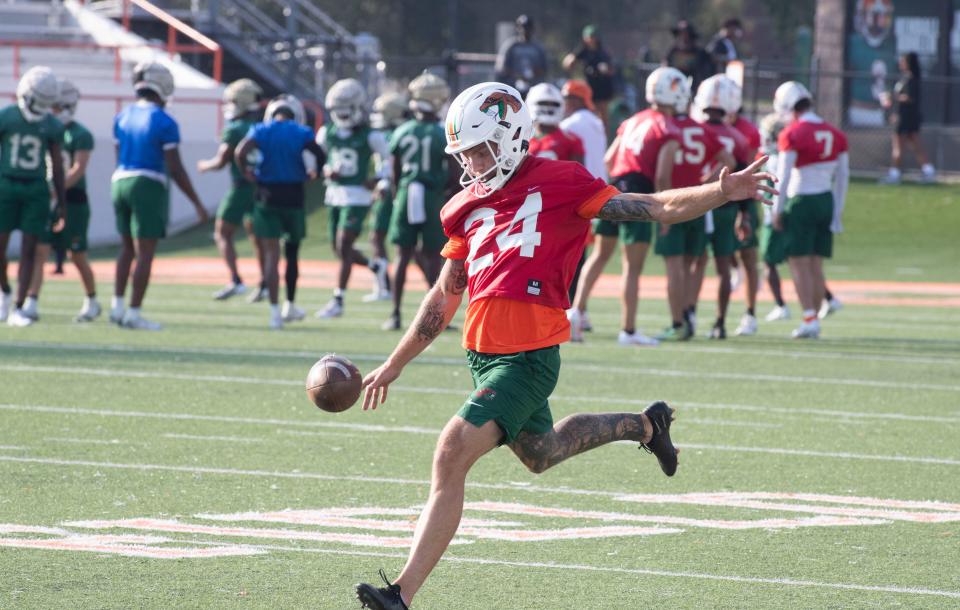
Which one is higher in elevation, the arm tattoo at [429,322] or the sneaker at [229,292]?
the arm tattoo at [429,322]

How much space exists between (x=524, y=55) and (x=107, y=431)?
16909 millimetres

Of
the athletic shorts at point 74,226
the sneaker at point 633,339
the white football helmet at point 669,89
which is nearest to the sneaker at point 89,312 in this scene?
the athletic shorts at point 74,226

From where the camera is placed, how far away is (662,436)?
265 inches

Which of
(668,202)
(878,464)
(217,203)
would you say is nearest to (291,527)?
(668,202)

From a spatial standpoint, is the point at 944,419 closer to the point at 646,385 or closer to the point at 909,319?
the point at 646,385

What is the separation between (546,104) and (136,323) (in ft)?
12.5

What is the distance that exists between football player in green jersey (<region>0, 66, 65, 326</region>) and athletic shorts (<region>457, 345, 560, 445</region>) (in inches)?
350

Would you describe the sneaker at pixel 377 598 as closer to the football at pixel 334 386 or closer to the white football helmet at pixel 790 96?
the football at pixel 334 386

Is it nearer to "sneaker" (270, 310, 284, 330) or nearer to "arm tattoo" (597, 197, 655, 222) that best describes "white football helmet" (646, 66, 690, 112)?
"sneaker" (270, 310, 284, 330)

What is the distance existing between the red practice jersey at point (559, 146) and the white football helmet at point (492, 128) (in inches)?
300

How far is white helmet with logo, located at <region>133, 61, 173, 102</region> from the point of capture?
14.3m

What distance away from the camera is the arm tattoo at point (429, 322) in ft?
20.0

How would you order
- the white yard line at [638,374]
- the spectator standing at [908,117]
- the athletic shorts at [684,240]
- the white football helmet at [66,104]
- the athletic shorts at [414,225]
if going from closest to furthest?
the white yard line at [638,374], the athletic shorts at [684,240], the athletic shorts at [414,225], the white football helmet at [66,104], the spectator standing at [908,117]

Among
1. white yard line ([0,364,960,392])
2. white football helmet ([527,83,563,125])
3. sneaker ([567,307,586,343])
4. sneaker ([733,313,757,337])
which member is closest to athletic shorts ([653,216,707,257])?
sneaker ([567,307,586,343])
